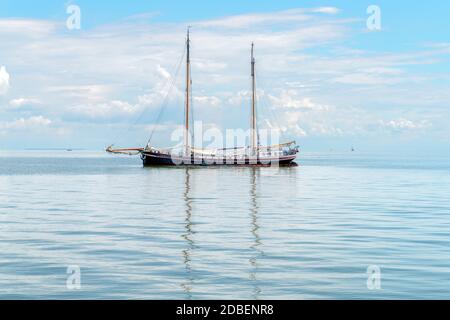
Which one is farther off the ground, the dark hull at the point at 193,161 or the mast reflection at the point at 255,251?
the dark hull at the point at 193,161

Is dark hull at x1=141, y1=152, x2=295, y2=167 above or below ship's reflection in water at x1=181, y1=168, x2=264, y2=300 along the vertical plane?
above

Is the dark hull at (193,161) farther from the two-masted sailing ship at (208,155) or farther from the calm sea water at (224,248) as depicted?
the calm sea water at (224,248)

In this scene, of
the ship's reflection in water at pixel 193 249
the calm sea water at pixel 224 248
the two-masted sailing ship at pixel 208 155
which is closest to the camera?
the calm sea water at pixel 224 248

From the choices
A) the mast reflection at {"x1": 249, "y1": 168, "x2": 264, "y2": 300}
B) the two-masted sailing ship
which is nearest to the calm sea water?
the mast reflection at {"x1": 249, "y1": 168, "x2": 264, "y2": 300}

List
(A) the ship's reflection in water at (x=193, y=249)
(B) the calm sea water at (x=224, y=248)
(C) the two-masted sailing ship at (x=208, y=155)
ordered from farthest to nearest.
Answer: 1. (C) the two-masted sailing ship at (x=208, y=155)
2. (A) the ship's reflection in water at (x=193, y=249)
3. (B) the calm sea water at (x=224, y=248)

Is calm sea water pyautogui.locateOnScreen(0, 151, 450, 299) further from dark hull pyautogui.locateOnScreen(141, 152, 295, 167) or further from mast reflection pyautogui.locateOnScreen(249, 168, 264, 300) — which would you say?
dark hull pyautogui.locateOnScreen(141, 152, 295, 167)

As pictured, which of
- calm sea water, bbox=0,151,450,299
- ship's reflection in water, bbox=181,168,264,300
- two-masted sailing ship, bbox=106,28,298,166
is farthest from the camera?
two-masted sailing ship, bbox=106,28,298,166

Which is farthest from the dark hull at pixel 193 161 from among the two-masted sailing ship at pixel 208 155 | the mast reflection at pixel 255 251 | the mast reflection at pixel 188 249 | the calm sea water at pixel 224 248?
the mast reflection at pixel 255 251

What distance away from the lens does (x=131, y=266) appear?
866 inches

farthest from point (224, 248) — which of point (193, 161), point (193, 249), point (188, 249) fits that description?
point (193, 161)

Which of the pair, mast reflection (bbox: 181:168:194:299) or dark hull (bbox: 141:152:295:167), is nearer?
mast reflection (bbox: 181:168:194:299)
